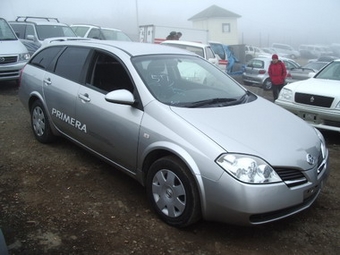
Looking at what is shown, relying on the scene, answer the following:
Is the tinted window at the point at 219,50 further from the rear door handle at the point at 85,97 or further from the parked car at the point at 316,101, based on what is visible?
the rear door handle at the point at 85,97

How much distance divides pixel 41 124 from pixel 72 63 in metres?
1.09

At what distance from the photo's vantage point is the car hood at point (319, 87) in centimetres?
582

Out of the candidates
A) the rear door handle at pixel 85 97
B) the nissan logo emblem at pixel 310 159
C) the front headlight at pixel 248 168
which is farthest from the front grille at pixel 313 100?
the rear door handle at pixel 85 97

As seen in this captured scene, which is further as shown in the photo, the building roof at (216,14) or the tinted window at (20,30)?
the building roof at (216,14)

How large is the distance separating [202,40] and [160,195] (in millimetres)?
14538

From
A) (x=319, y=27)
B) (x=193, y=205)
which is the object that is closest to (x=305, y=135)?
(x=193, y=205)

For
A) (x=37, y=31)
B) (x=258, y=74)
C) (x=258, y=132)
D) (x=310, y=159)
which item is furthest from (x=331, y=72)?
(x=37, y=31)

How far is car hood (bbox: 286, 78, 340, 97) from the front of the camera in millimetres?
5816

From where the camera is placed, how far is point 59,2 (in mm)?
33500

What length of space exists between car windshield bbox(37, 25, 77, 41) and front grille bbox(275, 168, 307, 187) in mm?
9849

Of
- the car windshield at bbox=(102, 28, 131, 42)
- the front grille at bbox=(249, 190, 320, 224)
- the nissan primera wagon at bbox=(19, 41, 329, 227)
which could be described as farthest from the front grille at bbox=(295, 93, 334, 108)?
the car windshield at bbox=(102, 28, 131, 42)

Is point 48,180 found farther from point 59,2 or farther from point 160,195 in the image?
point 59,2

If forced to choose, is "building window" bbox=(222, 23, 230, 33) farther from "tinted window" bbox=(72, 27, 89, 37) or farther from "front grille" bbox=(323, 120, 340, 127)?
"front grille" bbox=(323, 120, 340, 127)

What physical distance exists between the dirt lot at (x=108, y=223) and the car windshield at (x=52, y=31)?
7653 mm
